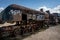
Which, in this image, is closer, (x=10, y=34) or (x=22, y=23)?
(x=10, y=34)

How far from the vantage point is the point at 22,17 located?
1334 centimetres

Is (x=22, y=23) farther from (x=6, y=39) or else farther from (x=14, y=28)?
(x=6, y=39)

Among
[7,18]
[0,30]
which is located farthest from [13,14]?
[0,30]

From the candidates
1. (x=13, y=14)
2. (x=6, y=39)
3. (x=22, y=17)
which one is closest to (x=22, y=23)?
(x=22, y=17)

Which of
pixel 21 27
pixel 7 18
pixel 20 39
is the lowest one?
pixel 20 39

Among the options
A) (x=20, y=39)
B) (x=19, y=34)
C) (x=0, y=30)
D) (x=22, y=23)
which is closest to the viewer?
(x=0, y=30)

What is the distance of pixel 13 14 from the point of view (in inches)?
488

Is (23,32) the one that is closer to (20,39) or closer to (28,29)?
(28,29)

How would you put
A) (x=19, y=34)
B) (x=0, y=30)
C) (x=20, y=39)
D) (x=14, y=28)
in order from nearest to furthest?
(x=0, y=30) < (x=20, y=39) < (x=14, y=28) < (x=19, y=34)

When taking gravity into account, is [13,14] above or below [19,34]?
above

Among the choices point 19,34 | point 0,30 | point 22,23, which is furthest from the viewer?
point 22,23

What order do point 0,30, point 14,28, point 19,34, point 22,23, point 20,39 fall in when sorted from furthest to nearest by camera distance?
point 22,23 < point 19,34 < point 14,28 < point 20,39 < point 0,30

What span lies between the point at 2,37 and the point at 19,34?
9.26ft

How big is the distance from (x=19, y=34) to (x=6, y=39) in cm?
245
